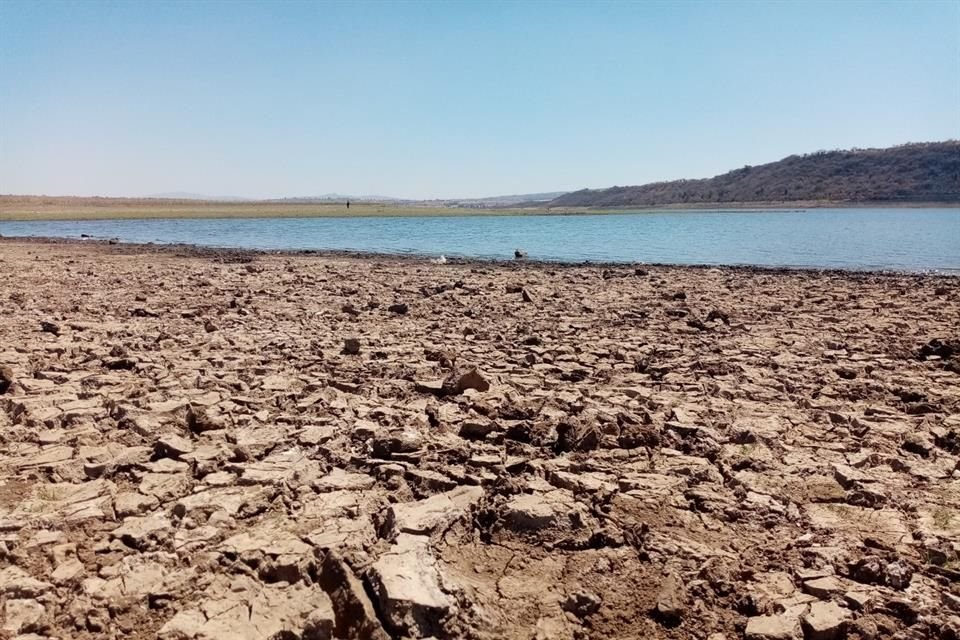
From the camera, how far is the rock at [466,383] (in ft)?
20.1

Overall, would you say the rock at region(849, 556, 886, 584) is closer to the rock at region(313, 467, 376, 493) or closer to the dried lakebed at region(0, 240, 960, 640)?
the dried lakebed at region(0, 240, 960, 640)

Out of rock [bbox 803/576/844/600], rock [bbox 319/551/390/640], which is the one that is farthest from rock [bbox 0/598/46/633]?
rock [bbox 803/576/844/600]

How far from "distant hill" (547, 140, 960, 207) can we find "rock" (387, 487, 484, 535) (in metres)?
83.3

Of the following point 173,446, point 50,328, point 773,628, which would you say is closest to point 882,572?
point 773,628

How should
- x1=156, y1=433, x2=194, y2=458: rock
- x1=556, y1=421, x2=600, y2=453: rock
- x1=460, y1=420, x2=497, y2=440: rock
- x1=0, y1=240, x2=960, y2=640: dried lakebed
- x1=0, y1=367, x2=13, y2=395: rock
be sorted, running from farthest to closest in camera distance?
x1=0, y1=367, x2=13, y2=395: rock, x1=460, y1=420, x2=497, y2=440: rock, x1=556, y1=421, x2=600, y2=453: rock, x1=156, y1=433, x2=194, y2=458: rock, x1=0, y1=240, x2=960, y2=640: dried lakebed

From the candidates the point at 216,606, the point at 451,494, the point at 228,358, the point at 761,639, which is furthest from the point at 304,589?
the point at 228,358

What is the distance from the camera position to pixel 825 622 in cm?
296

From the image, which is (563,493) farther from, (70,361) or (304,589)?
(70,361)

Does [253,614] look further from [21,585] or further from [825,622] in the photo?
[825,622]

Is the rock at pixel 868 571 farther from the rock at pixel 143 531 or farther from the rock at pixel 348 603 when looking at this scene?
the rock at pixel 143 531

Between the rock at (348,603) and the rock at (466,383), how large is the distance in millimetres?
2961

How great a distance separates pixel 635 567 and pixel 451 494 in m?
1.18

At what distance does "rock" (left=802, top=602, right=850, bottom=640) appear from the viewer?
9.58 ft

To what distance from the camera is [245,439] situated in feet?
16.3
